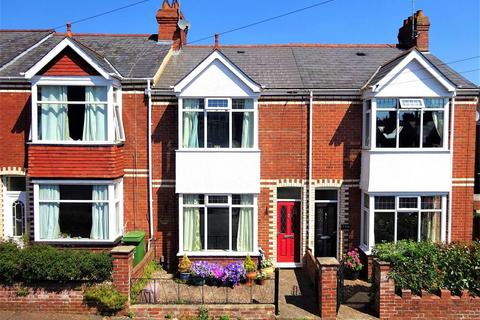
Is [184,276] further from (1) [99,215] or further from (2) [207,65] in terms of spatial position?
(2) [207,65]

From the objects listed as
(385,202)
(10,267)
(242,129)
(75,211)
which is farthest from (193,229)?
(385,202)

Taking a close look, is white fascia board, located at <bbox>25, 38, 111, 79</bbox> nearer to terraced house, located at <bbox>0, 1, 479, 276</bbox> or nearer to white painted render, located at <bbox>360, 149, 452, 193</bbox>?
terraced house, located at <bbox>0, 1, 479, 276</bbox>

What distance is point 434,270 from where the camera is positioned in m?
8.82

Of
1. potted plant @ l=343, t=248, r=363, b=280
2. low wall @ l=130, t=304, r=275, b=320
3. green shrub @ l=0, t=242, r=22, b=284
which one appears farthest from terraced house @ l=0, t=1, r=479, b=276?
low wall @ l=130, t=304, r=275, b=320

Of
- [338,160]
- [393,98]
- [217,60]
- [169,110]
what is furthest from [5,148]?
[393,98]

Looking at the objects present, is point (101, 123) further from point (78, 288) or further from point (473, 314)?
point (473, 314)

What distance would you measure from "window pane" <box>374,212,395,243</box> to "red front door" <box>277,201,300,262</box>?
2.37 m

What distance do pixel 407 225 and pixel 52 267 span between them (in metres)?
9.67

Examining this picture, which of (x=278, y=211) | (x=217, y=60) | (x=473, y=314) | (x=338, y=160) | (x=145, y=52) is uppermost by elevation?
(x=145, y=52)

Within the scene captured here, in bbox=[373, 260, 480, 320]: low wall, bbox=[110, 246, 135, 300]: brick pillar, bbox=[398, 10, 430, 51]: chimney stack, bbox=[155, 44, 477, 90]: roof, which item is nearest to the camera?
bbox=[373, 260, 480, 320]: low wall

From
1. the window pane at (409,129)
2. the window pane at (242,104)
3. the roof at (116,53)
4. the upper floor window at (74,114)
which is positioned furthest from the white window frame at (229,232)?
the window pane at (409,129)

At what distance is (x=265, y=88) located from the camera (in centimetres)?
1218

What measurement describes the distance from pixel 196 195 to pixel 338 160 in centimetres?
453

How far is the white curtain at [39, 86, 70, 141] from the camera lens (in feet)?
37.2
